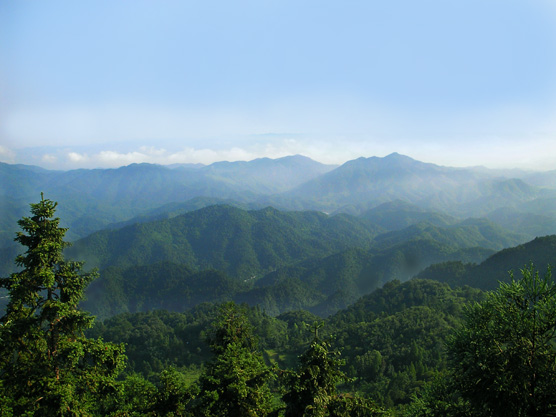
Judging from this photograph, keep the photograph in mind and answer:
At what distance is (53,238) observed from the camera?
36.4 ft

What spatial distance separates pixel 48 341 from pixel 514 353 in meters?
16.0

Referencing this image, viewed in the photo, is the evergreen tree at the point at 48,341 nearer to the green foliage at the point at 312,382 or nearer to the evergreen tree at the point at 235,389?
the evergreen tree at the point at 235,389

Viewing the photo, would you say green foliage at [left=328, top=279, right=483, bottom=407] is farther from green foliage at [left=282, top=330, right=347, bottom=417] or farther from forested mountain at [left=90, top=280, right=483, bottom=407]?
green foliage at [left=282, top=330, right=347, bottom=417]

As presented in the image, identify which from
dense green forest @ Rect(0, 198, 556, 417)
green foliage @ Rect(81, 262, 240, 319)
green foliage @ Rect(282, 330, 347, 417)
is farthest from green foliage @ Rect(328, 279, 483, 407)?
green foliage @ Rect(81, 262, 240, 319)

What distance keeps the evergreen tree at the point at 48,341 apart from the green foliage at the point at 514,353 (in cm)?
1300

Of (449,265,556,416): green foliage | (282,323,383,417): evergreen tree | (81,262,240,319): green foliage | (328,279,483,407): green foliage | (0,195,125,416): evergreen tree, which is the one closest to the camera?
(0,195,125,416): evergreen tree

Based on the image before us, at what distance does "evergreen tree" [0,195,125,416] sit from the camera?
9.71 metres

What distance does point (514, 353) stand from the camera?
10492mm

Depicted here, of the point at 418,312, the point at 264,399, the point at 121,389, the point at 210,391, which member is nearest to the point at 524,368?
the point at 264,399

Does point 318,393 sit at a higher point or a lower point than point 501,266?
higher

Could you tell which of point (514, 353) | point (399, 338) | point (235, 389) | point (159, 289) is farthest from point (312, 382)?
point (159, 289)

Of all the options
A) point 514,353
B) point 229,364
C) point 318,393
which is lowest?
point 229,364

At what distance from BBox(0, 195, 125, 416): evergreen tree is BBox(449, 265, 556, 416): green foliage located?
512 inches

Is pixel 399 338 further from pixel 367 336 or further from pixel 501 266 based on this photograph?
pixel 501 266
